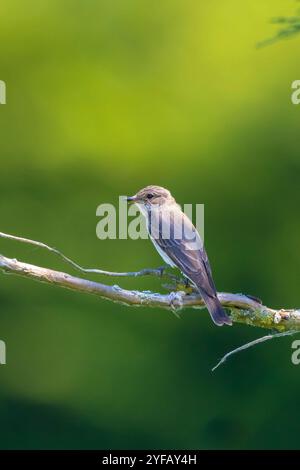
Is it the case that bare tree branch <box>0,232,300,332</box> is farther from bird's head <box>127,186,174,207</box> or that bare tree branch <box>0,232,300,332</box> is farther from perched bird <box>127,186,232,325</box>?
bird's head <box>127,186,174,207</box>

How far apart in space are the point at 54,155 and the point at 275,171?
1.30 m

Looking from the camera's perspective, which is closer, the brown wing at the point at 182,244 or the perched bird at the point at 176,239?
the perched bird at the point at 176,239

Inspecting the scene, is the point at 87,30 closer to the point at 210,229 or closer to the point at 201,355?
the point at 210,229

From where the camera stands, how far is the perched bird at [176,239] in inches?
162

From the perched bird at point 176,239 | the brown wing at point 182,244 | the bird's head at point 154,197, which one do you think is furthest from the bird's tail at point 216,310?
the bird's head at point 154,197

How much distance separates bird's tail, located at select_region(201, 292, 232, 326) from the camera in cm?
380

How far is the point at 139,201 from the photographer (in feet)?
15.8

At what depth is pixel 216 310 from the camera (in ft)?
12.6

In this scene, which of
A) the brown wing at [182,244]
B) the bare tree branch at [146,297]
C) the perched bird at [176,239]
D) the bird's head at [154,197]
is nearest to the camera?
the bare tree branch at [146,297]

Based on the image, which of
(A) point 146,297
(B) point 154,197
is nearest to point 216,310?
(A) point 146,297

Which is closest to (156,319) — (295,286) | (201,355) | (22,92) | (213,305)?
(201,355)

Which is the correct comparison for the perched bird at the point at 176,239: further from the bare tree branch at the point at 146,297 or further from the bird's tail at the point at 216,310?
the bare tree branch at the point at 146,297

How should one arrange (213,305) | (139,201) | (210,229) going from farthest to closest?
(210,229)
(139,201)
(213,305)

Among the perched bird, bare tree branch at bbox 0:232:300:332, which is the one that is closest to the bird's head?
the perched bird
